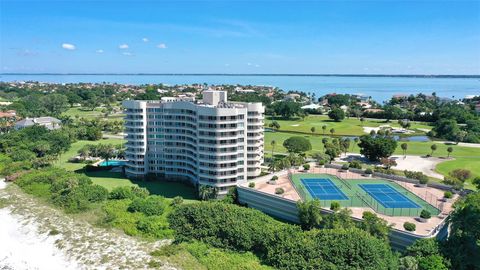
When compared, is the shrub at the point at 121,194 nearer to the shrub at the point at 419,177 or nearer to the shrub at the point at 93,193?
the shrub at the point at 93,193

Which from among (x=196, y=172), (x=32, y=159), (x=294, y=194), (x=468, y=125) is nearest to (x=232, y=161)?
(x=196, y=172)

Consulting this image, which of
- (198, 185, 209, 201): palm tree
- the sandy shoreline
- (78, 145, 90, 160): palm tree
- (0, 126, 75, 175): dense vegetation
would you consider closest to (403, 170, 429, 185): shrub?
(198, 185, 209, 201): palm tree

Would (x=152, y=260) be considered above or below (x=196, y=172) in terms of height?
Answer: below

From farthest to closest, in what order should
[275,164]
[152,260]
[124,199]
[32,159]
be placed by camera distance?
[32,159], [275,164], [124,199], [152,260]

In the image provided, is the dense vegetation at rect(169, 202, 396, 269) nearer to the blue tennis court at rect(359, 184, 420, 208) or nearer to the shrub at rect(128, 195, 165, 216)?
the shrub at rect(128, 195, 165, 216)

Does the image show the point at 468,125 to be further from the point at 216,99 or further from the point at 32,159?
the point at 32,159

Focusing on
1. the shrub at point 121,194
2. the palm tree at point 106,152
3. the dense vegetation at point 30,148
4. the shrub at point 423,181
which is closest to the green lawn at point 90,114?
the dense vegetation at point 30,148
